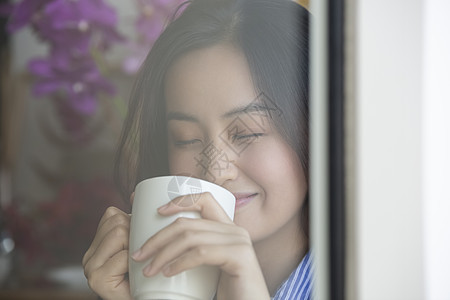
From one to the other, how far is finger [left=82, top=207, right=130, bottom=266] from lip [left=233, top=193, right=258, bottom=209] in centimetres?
7

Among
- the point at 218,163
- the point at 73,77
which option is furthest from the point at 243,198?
the point at 73,77

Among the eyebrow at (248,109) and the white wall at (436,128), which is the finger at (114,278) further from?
the white wall at (436,128)

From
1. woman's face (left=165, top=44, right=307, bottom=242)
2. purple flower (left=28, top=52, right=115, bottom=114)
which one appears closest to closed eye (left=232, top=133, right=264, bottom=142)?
woman's face (left=165, top=44, right=307, bottom=242)

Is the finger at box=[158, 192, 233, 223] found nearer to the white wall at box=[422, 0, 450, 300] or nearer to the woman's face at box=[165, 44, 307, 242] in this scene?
the woman's face at box=[165, 44, 307, 242]

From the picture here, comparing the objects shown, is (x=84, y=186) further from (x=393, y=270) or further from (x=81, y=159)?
(x=393, y=270)

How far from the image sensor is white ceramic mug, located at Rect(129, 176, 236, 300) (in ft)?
0.88

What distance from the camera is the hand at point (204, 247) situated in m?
0.27

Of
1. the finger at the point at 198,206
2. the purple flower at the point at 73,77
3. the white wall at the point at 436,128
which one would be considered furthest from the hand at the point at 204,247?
the white wall at the point at 436,128

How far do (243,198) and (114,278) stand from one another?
0.09 m

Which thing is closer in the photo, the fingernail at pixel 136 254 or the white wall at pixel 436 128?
the fingernail at pixel 136 254

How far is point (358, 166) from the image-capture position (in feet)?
1.28

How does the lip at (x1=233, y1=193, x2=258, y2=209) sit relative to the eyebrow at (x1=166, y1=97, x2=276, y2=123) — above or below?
below

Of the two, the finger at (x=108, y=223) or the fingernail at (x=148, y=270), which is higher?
the finger at (x=108, y=223)

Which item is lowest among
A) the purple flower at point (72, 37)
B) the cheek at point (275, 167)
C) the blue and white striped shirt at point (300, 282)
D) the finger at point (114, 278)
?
the blue and white striped shirt at point (300, 282)
